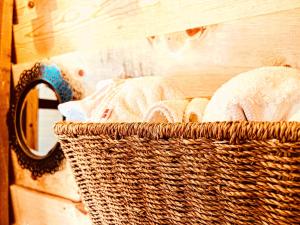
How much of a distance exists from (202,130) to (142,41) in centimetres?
56

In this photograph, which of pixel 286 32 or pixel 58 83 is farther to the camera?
pixel 58 83

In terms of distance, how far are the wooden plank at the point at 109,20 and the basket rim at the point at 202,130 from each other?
0.38 m

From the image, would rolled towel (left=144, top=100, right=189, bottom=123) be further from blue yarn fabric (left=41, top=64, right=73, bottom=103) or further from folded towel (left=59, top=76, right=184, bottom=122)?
blue yarn fabric (left=41, top=64, right=73, bottom=103)

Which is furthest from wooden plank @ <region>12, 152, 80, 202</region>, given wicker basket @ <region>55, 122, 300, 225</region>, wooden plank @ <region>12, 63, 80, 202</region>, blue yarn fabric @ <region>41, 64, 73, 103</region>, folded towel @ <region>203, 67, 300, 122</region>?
folded towel @ <region>203, 67, 300, 122</region>

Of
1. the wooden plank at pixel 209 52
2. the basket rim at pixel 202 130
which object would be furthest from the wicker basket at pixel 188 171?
the wooden plank at pixel 209 52

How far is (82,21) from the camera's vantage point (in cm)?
111

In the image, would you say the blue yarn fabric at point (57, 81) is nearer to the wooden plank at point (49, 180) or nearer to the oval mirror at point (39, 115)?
the oval mirror at point (39, 115)

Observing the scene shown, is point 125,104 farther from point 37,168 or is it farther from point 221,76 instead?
point 37,168

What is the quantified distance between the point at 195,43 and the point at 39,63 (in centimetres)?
64

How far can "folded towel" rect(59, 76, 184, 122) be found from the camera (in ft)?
2.16

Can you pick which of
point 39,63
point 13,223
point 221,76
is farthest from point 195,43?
point 13,223

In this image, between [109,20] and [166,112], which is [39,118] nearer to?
[109,20]

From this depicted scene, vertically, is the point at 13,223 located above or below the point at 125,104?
below

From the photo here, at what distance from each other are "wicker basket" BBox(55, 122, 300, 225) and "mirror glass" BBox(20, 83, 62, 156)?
2.00ft
